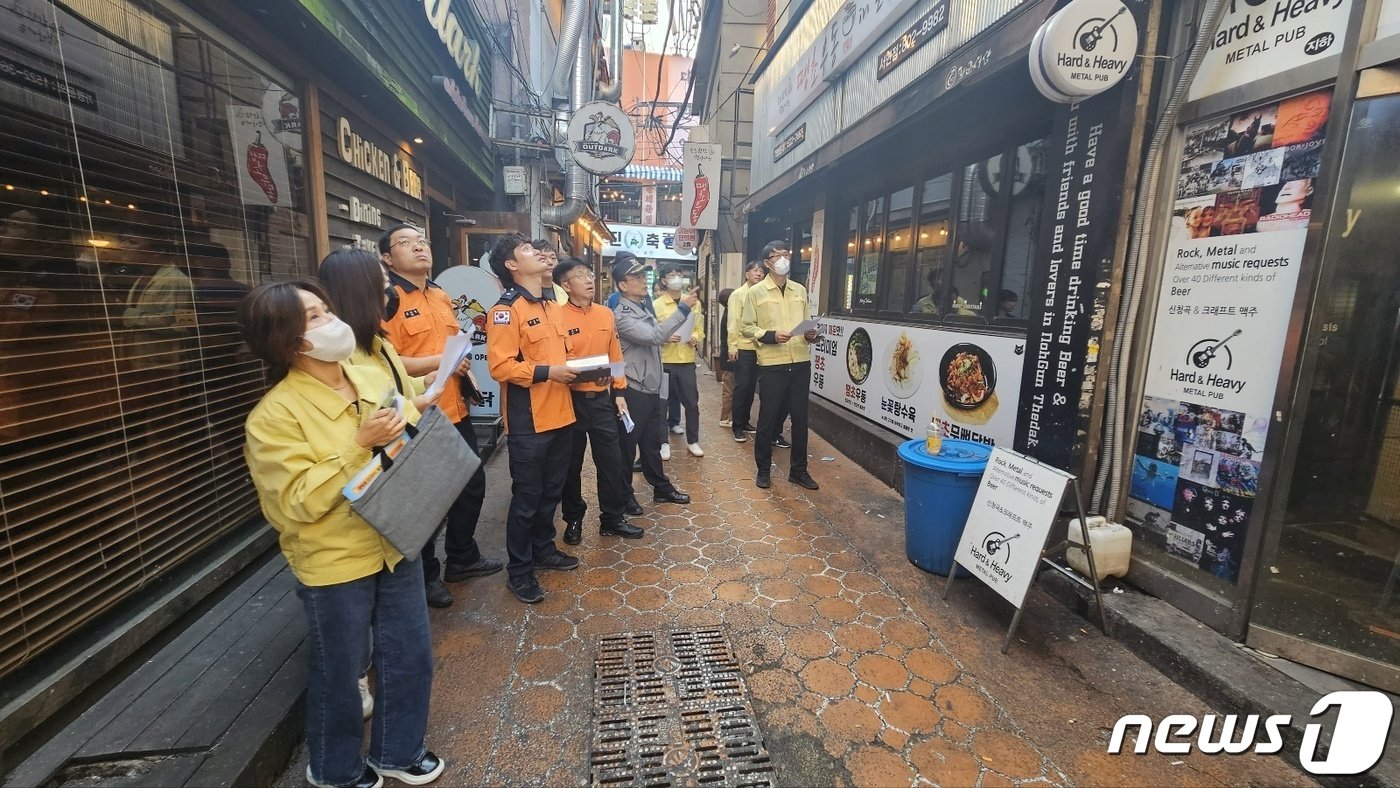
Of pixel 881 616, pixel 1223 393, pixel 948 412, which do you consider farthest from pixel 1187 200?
pixel 881 616


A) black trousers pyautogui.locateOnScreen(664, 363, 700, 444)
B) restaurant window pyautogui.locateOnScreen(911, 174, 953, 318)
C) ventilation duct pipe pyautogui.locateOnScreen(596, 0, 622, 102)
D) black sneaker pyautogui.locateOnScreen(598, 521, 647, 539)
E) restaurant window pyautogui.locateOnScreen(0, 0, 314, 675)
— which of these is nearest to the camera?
restaurant window pyautogui.locateOnScreen(0, 0, 314, 675)

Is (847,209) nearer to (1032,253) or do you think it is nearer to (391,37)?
(1032,253)

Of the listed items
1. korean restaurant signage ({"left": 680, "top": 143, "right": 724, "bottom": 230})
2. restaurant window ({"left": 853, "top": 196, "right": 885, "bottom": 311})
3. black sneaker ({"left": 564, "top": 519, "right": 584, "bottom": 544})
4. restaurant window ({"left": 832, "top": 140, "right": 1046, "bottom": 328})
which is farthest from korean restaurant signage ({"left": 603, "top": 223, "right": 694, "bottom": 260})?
black sneaker ({"left": 564, "top": 519, "right": 584, "bottom": 544})

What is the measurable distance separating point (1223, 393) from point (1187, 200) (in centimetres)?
110

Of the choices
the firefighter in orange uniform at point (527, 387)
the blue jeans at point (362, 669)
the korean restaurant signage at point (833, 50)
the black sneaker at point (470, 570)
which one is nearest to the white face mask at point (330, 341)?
the blue jeans at point (362, 669)

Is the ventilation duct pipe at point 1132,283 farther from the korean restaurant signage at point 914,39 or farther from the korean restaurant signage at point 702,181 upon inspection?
the korean restaurant signage at point 702,181

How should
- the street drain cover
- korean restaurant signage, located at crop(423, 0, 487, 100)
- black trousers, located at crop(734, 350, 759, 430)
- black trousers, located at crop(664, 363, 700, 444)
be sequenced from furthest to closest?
black trousers, located at crop(664, 363, 700, 444)
black trousers, located at crop(734, 350, 759, 430)
korean restaurant signage, located at crop(423, 0, 487, 100)
the street drain cover

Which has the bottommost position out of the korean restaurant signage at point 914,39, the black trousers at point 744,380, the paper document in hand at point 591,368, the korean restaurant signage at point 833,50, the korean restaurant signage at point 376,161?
the black trousers at point 744,380

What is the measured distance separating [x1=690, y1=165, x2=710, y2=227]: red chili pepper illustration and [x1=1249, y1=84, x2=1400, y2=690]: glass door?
850cm

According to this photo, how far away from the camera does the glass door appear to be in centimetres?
265

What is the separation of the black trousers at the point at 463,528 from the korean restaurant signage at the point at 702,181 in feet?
24.6

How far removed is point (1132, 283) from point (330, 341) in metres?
4.12

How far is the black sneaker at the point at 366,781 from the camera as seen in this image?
2.08m

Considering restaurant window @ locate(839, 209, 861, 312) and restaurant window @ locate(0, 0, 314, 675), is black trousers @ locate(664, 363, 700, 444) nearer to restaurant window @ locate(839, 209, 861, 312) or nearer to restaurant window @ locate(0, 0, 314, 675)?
restaurant window @ locate(839, 209, 861, 312)
